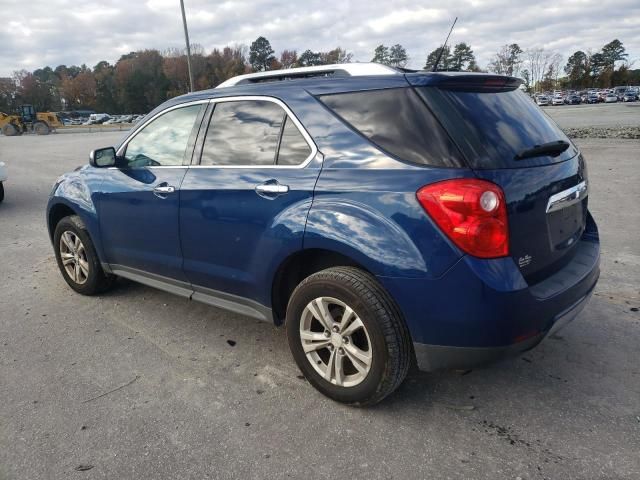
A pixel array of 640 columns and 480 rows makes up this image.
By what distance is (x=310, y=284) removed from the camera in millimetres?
2834

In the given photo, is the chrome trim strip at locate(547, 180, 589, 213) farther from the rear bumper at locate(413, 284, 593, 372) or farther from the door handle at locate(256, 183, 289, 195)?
the door handle at locate(256, 183, 289, 195)

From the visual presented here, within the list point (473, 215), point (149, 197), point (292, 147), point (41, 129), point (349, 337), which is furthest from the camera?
point (41, 129)

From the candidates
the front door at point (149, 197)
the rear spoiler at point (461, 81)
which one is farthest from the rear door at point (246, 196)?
the rear spoiler at point (461, 81)

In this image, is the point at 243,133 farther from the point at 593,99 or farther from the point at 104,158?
Answer: the point at 593,99

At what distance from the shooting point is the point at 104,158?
4062mm

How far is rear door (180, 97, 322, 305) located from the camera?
291 cm

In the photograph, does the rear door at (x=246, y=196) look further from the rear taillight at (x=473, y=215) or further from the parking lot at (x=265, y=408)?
the rear taillight at (x=473, y=215)

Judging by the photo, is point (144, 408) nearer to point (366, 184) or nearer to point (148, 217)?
point (148, 217)

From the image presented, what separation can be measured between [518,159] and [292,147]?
1.25m

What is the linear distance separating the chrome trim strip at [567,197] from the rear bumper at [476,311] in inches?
16.0

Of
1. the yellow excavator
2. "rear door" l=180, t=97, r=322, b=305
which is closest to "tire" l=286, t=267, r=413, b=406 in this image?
"rear door" l=180, t=97, r=322, b=305

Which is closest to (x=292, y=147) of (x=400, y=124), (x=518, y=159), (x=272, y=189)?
(x=272, y=189)

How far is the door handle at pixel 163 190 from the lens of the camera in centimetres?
357

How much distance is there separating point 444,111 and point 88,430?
2.49 m
